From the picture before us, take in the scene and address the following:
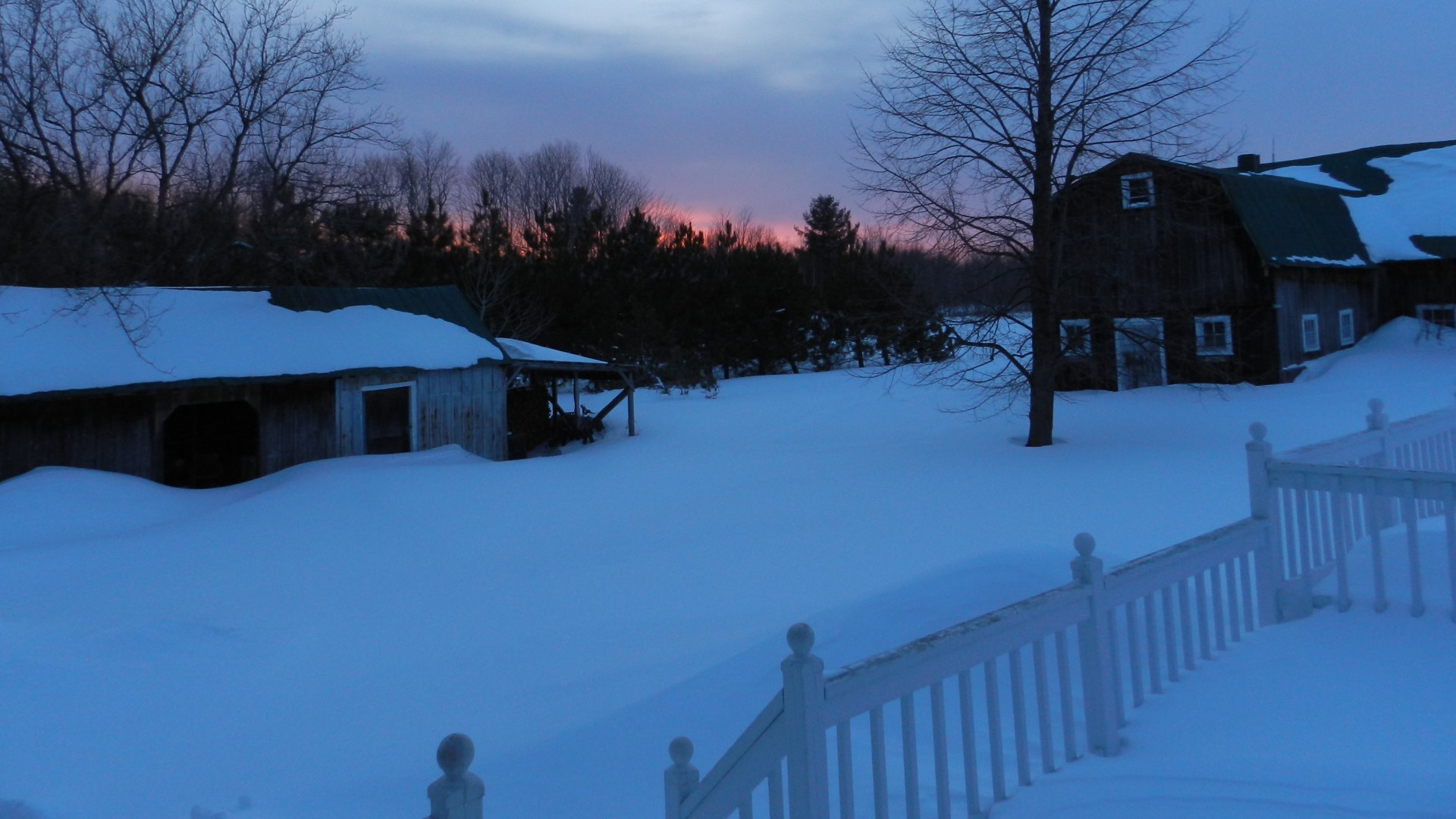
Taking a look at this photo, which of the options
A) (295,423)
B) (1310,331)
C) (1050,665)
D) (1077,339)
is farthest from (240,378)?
(1310,331)

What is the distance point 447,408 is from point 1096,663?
16377 millimetres

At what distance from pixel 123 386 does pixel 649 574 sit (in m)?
9.14

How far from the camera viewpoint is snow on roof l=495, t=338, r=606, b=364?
832 inches

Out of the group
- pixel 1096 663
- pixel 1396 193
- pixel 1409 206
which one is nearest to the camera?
pixel 1096 663

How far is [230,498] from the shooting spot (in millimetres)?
14719

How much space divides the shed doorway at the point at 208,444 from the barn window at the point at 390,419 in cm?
198

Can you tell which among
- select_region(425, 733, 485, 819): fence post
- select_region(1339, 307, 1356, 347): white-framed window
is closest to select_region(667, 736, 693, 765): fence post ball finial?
select_region(425, 733, 485, 819): fence post

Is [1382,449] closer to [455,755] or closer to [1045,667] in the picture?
[1045,667]

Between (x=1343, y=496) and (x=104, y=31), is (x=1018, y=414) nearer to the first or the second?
(x=1343, y=496)

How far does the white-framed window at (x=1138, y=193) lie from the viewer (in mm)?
22797

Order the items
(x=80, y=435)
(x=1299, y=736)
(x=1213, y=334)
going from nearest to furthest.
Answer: (x=1299, y=736), (x=80, y=435), (x=1213, y=334)

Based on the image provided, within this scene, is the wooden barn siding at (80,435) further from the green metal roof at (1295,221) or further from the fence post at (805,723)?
the green metal roof at (1295,221)

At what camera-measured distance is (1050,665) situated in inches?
239

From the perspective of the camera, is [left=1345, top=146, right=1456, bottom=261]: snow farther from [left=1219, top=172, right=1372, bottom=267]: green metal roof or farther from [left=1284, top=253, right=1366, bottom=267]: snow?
[left=1284, top=253, right=1366, bottom=267]: snow
